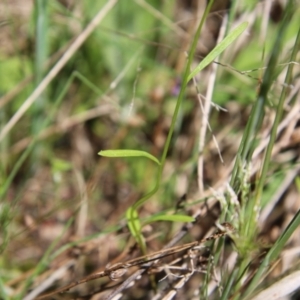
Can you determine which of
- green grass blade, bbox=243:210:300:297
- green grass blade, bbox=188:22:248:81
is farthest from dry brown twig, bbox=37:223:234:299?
green grass blade, bbox=188:22:248:81

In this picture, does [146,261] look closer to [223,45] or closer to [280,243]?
[280,243]

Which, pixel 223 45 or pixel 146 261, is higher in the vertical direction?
pixel 223 45

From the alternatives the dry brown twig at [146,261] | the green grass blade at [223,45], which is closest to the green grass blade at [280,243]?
the dry brown twig at [146,261]

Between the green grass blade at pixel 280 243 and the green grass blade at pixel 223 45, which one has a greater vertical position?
the green grass blade at pixel 223 45

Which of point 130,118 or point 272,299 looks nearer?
point 272,299

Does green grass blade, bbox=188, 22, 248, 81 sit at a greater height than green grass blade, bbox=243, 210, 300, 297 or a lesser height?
greater

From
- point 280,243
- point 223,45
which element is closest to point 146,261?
point 280,243

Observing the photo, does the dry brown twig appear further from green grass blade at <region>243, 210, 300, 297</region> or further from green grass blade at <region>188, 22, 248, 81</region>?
green grass blade at <region>188, 22, 248, 81</region>

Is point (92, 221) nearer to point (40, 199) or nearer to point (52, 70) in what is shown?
point (40, 199)

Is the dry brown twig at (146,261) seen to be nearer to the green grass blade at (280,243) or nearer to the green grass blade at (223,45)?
the green grass blade at (280,243)

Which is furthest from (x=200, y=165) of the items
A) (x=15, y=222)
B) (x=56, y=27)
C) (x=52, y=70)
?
(x=56, y=27)

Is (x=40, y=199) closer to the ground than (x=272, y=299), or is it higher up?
closer to the ground
